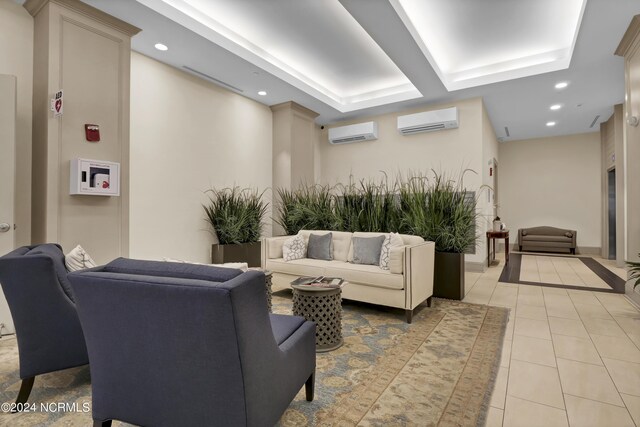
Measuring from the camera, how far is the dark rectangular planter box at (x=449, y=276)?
3.75 metres

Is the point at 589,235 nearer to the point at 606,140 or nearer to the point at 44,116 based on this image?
the point at 606,140

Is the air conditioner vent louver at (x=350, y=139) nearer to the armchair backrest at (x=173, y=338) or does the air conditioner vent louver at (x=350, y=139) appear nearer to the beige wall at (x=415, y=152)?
the beige wall at (x=415, y=152)

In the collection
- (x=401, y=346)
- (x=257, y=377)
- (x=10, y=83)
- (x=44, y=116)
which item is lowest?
(x=401, y=346)

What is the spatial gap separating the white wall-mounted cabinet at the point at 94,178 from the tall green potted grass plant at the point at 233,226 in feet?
5.39

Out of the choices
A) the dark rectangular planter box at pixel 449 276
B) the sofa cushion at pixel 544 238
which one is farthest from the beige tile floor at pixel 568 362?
the sofa cushion at pixel 544 238

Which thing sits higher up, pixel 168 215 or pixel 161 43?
pixel 161 43

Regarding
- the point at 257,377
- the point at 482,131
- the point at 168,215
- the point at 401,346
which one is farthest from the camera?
the point at 482,131

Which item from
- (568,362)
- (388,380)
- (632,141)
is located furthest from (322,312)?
(632,141)

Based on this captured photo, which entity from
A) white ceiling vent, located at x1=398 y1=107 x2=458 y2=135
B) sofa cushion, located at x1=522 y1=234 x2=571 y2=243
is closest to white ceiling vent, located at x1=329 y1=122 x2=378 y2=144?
white ceiling vent, located at x1=398 y1=107 x2=458 y2=135

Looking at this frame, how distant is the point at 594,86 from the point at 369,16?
410 cm

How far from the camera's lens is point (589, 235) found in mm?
7984

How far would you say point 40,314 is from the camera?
1.69 meters

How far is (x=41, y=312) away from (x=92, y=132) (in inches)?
84.3

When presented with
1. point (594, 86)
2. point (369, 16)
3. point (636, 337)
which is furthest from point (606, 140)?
point (369, 16)
